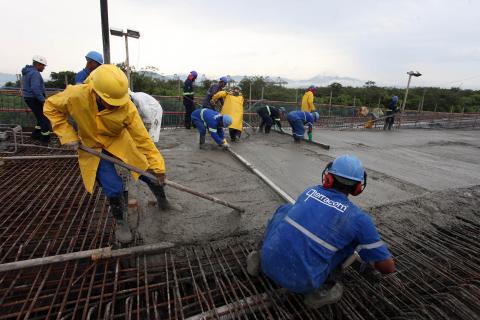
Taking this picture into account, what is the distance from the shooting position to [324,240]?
1.81 m

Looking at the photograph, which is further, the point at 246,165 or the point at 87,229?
the point at 246,165

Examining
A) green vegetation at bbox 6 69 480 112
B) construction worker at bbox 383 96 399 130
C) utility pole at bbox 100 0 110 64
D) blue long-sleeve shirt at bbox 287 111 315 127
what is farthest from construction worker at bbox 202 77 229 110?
green vegetation at bbox 6 69 480 112

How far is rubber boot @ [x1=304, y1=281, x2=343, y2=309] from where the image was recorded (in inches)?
76.0

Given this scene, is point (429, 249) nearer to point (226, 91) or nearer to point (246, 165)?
point (246, 165)

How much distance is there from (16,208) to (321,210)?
10.8 ft

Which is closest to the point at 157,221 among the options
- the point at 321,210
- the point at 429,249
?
the point at 321,210

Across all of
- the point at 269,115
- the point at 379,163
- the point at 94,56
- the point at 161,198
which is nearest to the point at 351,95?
the point at 269,115

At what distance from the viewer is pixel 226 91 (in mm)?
7535

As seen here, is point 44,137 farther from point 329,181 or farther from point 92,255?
point 329,181

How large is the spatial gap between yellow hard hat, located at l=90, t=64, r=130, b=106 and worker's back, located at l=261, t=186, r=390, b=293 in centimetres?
158

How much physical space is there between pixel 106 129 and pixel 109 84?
43cm

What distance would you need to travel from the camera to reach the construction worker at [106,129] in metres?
2.23

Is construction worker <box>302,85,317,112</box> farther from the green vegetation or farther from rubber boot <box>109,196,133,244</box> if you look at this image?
the green vegetation

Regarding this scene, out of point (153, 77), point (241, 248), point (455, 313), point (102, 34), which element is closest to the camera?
point (455, 313)
